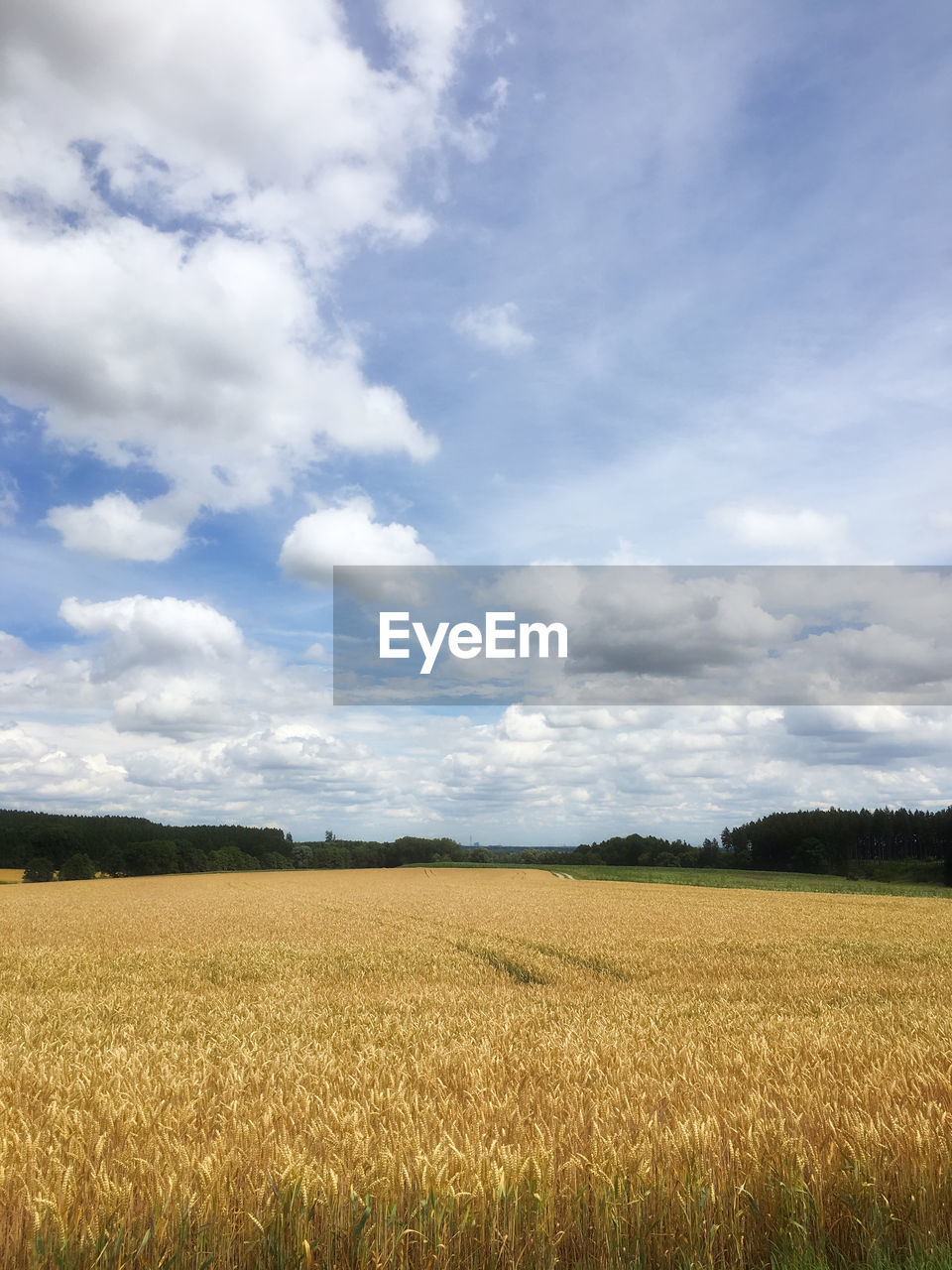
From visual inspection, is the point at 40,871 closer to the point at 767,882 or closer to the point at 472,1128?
the point at 767,882

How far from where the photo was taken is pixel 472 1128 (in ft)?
16.3

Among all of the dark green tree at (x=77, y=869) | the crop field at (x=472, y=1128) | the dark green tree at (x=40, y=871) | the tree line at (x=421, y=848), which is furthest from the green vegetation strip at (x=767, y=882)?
the dark green tree at (x=40, y=871)

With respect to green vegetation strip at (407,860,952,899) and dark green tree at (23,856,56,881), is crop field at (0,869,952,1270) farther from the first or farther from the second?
dark green tree at (23,856,56,881)

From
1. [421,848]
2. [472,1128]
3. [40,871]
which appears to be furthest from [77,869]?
[472,1128]

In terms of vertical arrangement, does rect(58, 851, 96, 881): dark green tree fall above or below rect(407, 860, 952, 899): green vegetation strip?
below

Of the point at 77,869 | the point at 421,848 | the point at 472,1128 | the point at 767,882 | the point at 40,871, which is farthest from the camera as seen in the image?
the point at 421,848

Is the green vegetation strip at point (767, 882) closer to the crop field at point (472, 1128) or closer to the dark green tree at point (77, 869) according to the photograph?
the crop field at point (472, 1128)

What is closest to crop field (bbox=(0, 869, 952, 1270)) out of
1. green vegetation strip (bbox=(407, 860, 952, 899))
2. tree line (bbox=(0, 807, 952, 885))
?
green vegetation strip (bbox=(407, 860, 952, 899))

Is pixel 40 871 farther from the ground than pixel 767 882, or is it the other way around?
pixel 767 882

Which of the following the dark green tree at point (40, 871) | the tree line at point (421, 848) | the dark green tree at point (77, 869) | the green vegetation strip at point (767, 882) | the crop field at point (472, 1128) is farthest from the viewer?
the tree line at point (421, 848)

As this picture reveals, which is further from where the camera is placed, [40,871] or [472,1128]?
[40,871]

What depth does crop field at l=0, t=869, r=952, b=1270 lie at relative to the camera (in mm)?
3924

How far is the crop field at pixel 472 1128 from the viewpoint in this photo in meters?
3.92

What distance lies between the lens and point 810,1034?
8406 millimetres
